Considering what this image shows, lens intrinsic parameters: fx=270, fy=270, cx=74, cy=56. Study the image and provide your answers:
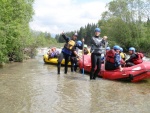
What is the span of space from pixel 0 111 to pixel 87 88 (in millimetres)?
3306

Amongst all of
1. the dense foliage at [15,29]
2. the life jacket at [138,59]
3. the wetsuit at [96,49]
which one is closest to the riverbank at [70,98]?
the wetsuit at [96,49]

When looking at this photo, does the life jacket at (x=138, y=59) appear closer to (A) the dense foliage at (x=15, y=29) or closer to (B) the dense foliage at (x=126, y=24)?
(A) the dense foliage at (x=15, y=29)

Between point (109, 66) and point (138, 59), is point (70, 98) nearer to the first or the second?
point (109, 66)

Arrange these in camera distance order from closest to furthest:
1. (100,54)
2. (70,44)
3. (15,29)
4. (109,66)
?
(100,54)
(109,66)
(70,44)
(15,29)

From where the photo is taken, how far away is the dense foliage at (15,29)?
43.2ft

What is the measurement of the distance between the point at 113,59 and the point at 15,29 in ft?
22.3

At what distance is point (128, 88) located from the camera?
8.41 metres

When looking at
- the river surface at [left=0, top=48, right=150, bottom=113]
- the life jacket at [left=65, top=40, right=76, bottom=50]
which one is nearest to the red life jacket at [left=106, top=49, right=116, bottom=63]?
the life jacket at [left=65, top=40, right=76, bottom=50]

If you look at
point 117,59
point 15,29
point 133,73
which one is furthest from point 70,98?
point 15,29

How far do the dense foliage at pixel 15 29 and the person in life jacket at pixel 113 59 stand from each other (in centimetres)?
522

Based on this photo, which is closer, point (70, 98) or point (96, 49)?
A: point (70, 98)

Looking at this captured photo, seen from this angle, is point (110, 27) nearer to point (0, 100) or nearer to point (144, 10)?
point (144, 10)

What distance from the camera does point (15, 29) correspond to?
1479cm

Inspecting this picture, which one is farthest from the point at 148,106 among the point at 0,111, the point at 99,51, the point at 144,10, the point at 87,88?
the point at 144,10
